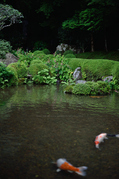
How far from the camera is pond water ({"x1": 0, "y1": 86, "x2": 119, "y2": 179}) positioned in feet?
8.48

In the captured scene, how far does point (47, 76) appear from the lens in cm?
1190

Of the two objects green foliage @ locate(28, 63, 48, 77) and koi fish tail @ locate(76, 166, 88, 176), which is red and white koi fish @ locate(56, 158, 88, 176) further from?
green foliage @ locate(28, 63, 48, 77)

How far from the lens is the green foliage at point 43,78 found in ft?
37.1

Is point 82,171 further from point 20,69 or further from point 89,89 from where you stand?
point 20,69

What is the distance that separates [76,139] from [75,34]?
722 inches

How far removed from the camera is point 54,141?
11.3ft

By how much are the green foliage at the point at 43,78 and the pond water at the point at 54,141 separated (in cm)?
554

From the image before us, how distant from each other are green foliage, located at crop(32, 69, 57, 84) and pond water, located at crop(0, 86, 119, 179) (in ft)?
18.2

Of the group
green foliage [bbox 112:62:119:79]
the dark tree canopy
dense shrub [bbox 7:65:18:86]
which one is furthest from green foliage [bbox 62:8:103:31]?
dense shrub [bbox 7:65:18:86]

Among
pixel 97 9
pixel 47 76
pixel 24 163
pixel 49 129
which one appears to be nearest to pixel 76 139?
pixel 49 129

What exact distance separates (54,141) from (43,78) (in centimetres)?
823

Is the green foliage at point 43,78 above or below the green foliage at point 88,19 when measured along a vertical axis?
below

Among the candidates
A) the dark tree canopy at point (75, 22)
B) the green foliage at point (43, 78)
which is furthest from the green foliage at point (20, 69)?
the dark tree canopy at point (75, 22)

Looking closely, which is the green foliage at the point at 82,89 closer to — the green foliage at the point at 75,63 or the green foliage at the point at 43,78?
the green foliage at the point at 43,78
